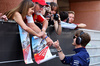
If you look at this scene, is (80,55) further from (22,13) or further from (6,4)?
(6,4)

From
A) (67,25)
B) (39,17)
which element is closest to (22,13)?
(39,17)

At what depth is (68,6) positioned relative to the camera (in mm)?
14633

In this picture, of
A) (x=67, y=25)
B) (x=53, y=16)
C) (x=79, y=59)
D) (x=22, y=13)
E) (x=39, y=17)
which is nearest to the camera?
(x=79, y=59)

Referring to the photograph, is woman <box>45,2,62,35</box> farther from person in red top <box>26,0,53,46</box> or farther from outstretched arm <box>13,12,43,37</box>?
outstretched arm <box>13,12,43,37</box>

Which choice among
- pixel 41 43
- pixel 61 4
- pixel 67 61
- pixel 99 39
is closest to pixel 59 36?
pixel 41 43

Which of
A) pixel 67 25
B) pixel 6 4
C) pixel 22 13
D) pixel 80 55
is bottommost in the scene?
pixel 67 25

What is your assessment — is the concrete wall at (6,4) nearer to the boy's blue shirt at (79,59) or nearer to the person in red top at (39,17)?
the person in red top at (39,17)

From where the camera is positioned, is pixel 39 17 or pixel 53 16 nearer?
pixel 39 17

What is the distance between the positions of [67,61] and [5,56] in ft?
4.09

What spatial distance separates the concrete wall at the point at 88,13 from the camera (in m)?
14.1

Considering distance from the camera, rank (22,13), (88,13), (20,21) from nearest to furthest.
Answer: (20,21) < (22,13) < (88,13)

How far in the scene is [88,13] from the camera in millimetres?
14344

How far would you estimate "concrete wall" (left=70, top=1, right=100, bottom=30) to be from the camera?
14149 millimetres

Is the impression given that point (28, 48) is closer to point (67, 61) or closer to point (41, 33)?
point (41, 33)
